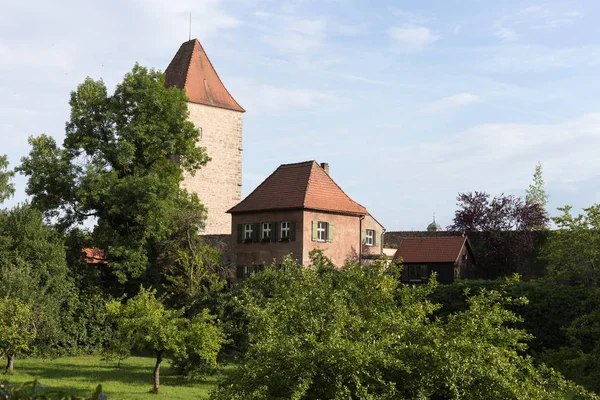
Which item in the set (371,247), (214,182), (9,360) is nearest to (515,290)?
(371,247)

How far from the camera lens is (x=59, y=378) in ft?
90.7

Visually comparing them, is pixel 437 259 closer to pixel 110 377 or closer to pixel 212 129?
pixel 110 377

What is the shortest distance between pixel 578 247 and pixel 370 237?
16.6 metres

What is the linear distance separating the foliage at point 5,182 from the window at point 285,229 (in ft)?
54.9

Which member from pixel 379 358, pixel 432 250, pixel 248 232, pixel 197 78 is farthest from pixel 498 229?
pixel 379 358

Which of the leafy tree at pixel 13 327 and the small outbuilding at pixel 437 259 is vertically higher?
the small outbuilding at pixel 437 259

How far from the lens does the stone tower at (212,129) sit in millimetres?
50906

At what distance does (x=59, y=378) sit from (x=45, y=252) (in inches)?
373

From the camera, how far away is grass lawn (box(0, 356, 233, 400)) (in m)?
25.0

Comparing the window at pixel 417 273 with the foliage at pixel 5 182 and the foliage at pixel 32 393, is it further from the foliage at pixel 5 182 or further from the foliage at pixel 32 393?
the foliage at pixel 32 393

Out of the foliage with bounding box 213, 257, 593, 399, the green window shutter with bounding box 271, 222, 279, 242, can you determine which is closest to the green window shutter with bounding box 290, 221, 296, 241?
the green window shutter with bounding box 271, 222, 279, 242

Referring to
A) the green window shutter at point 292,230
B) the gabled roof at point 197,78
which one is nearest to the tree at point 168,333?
the green window shutter at point 292,230

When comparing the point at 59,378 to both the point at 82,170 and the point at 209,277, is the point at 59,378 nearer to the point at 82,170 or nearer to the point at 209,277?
the point at 209,277

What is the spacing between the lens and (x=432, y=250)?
135 ft
